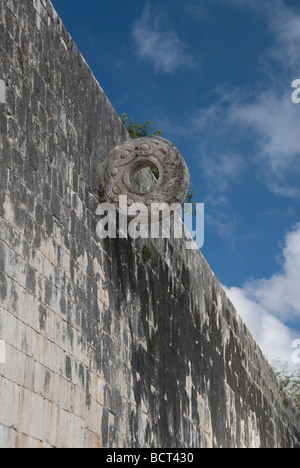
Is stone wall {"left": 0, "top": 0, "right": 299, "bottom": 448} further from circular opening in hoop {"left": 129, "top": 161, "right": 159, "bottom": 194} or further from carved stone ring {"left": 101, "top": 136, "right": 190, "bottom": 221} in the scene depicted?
circular opening in hoop {"left": 129, "top": 161, "right": 159, "bottom": 194}

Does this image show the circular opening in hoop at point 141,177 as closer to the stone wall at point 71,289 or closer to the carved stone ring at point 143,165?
the carved stone ring at point 143,165

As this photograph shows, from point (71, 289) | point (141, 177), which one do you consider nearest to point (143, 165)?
point (141, 177)

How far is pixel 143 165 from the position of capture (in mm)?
6777

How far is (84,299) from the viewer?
18.9 ft

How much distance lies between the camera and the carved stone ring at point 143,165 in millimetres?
6555

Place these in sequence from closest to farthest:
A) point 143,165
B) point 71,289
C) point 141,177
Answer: point 71,289, point 143,165, point 141,177

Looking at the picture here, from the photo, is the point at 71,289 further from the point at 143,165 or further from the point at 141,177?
the point at 141,177

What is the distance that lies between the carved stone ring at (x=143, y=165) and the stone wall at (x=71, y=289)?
15cm

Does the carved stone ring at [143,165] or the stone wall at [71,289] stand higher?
the carved stone ring at [143,165]

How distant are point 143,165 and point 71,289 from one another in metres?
1.65

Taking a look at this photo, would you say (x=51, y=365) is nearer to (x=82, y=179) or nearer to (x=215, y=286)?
(x=82, y=179)

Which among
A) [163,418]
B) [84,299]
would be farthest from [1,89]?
[163,418]

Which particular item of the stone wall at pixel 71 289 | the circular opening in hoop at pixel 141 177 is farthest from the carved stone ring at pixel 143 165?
the stone wall at pixel 71 289

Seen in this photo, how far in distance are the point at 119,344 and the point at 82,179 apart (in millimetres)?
1371
